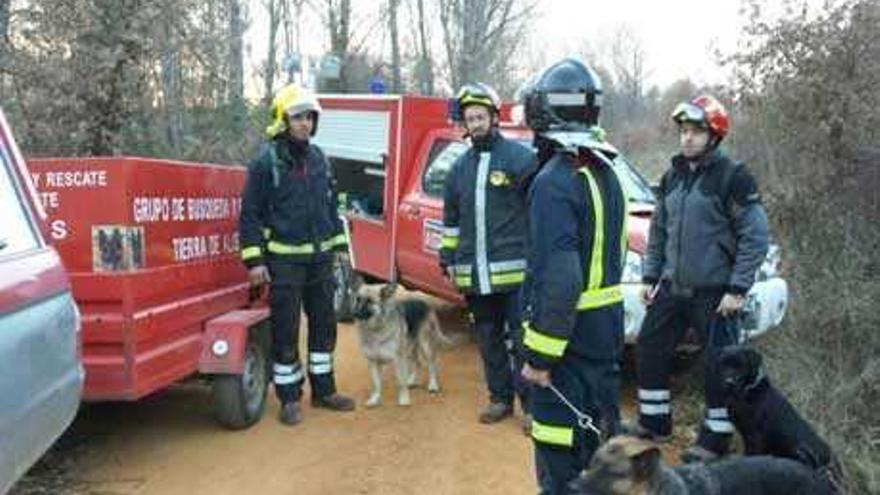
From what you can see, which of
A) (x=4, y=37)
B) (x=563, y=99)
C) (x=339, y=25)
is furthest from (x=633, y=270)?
(x=339, y=25)

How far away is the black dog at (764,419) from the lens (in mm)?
5566

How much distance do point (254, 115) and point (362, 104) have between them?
7338 mm

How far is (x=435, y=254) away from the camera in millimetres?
9602

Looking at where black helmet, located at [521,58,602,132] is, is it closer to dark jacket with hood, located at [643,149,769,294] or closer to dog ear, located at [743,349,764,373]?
dog ear, located at [743,349,764,373]

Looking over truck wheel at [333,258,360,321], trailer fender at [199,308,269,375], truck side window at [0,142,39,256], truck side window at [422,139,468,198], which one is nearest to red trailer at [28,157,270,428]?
trailer fender at [199,308,269,375]

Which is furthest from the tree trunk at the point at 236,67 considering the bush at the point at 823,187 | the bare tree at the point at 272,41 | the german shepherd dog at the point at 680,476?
the german shepherd dog at the point at 680,476

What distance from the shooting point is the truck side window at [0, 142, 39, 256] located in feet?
13.1

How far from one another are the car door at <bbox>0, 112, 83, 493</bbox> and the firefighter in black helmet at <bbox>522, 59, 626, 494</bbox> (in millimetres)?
1789

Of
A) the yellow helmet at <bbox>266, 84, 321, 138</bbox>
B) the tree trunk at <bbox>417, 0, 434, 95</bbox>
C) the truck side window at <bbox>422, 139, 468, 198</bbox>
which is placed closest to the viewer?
the yellow helmet at <bbox>266, 84, 321, 138</bbox>

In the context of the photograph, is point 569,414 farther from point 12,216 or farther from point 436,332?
point 436,332

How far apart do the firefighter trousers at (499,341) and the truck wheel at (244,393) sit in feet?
5.08

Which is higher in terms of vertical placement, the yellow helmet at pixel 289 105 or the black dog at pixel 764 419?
the yellow helmet at pixel 289 105

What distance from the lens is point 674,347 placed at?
23.0 feet

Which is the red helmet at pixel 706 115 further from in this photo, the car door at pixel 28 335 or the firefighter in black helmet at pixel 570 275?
the car door at pixel 28 335
